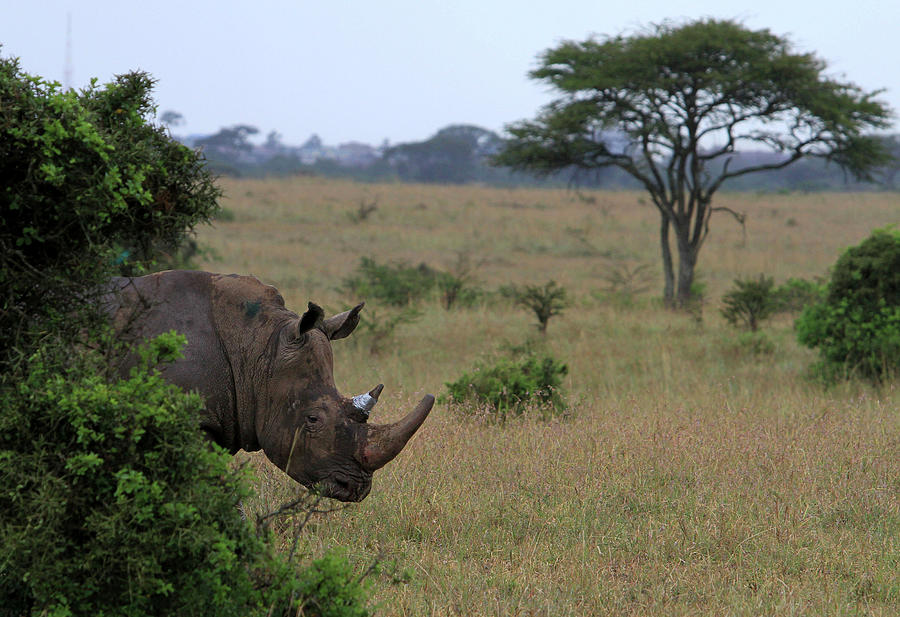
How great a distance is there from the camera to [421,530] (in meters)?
5.04

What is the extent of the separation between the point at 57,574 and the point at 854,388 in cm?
818

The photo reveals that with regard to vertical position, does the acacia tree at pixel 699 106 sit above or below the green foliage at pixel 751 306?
above

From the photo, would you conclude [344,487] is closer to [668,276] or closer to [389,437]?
[389,437]

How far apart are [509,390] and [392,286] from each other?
8.18 metres

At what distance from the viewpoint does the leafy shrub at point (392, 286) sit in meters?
15.7

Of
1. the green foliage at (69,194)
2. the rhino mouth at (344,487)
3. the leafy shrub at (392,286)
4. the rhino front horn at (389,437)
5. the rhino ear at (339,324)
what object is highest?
the green foliage at (69,194)

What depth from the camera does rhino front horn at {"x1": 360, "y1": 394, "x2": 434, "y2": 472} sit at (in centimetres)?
392

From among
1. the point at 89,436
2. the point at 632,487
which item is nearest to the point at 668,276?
the point at 632,487

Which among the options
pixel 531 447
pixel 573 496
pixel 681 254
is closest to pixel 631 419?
pixel 531 447

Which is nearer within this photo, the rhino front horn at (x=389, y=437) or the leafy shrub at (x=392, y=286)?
the rhino front horn at (x=389, y=437)

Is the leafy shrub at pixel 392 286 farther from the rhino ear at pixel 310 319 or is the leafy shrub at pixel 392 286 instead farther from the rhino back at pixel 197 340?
the rhino ear at pixel 310 319

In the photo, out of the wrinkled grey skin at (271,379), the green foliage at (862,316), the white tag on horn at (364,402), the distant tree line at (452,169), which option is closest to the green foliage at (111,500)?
the wrinkled grey skin at (271,379)

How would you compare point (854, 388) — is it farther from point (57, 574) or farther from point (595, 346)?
point (57, 574)

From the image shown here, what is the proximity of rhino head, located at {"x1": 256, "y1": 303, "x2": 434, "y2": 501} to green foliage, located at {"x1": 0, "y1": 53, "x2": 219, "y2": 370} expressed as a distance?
82cm
